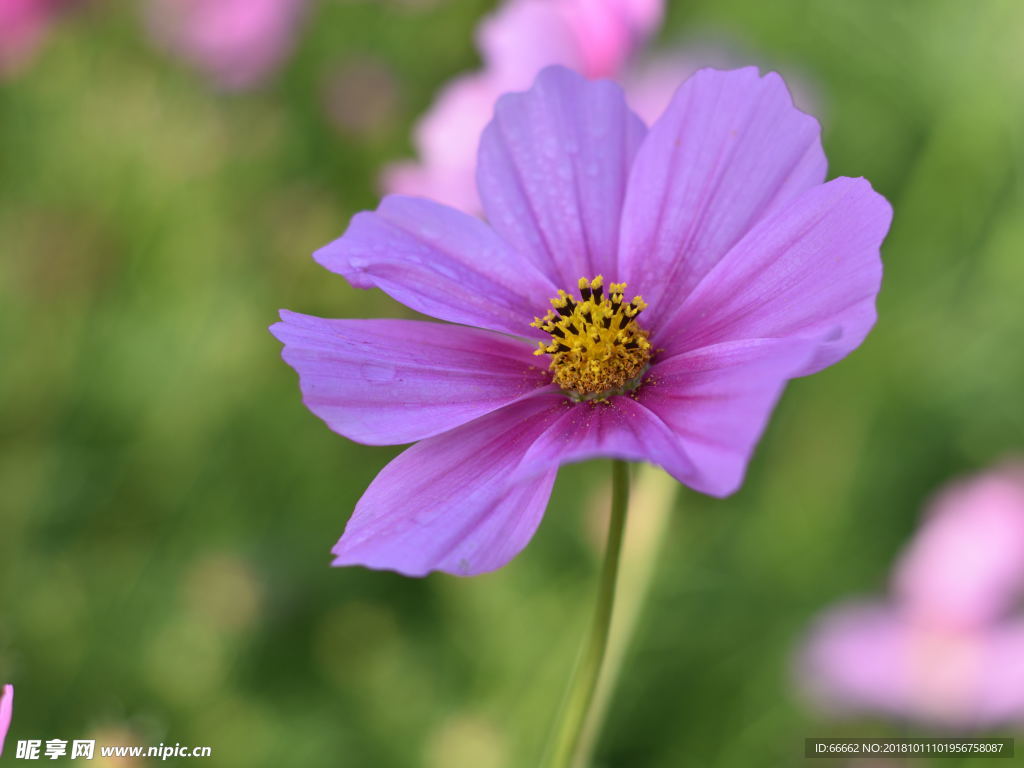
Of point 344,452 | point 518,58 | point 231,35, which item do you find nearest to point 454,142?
point 518,58

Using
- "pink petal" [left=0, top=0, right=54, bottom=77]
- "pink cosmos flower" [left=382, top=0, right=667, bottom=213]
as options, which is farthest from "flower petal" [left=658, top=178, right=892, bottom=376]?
"pink petal" [left=0, top=0, right=54, bottom=77]

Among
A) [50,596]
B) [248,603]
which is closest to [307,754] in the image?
[248,603]

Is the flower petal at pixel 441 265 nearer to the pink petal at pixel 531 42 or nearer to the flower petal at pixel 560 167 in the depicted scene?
the flower petal at pixel 560 167

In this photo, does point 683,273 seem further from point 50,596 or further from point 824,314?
point 50,596

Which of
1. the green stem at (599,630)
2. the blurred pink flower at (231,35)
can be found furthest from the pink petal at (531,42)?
the blurred pink flower at (231,35)

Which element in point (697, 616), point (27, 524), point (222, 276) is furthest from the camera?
point (222, 276)

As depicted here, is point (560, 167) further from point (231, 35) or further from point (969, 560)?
point (231, 35)

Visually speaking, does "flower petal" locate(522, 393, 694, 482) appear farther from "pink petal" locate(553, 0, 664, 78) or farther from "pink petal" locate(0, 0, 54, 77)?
"pink petal" locate(0, 0, 54, 77)
